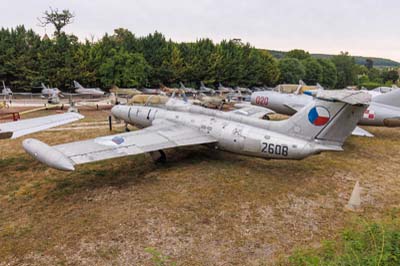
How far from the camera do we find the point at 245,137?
423 inches

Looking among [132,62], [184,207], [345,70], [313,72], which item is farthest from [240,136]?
[345,70]

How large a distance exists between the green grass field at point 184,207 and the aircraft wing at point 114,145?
1.19 metres

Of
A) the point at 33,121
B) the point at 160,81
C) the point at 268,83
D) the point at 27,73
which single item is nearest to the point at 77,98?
the point at 27,73

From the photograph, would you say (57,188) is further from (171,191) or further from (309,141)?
(309,141)

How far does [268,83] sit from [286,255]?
2652 inches

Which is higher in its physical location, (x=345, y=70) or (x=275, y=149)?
(x=345, y=70)

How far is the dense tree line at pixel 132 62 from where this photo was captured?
44.3 metres

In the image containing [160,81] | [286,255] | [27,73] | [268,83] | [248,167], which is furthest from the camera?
[268,83]

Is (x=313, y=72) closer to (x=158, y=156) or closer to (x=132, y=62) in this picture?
(x=132, y=62)

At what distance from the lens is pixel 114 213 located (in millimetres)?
7934

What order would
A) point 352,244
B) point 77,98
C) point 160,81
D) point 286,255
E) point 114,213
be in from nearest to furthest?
point 352,244
point 286,255
point 114,213
point 77,98
point 160,81

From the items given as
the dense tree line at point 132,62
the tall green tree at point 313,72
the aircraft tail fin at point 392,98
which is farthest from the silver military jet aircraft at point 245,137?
the tall green tree at point 313,72

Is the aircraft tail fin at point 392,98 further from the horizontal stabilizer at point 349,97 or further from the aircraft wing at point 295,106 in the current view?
the horizontal stabilizer at point 349,97

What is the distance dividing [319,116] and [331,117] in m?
0.39
